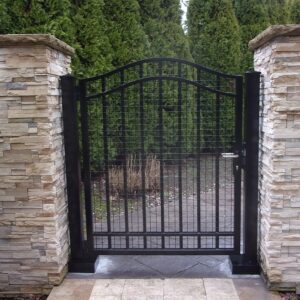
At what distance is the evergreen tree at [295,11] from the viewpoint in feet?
31.0

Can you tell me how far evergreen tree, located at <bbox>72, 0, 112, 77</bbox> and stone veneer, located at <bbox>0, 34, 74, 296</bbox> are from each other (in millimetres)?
2361

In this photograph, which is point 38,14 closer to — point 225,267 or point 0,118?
point 0,118

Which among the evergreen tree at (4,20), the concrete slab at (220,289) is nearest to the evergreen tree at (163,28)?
the evergreen tree at (4,20)

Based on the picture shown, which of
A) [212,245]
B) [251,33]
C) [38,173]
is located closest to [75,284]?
[38,173]

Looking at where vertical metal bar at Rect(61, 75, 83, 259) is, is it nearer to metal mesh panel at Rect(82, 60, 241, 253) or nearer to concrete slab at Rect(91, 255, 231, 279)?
metal mesh panel at Rect(82, 60, 241, 253)

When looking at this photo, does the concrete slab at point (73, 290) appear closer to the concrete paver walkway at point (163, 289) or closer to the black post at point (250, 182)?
the concrete paver walkway at point (163, 289)

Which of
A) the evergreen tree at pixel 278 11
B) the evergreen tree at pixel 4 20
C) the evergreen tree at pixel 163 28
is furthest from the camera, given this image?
the evergreen tree at pixel 278 11

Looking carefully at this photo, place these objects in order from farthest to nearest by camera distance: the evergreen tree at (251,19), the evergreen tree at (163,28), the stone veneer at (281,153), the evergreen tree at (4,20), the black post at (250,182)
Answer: the evergreen tree at (251,19)
the evergreen tree at (163,28)
the evergreen tree at (4,20)
the black post at (250,182)
the stone veneer at (281,153)

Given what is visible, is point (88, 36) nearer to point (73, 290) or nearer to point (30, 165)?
point (30, 165)

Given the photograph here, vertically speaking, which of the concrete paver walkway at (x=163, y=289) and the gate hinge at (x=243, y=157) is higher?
the gate hinge at (x=243, y=157)

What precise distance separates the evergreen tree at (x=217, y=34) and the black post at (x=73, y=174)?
5.05m

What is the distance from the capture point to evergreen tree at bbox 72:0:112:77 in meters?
5.35

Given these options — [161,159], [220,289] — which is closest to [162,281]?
[220,289]

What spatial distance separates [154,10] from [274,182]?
16.7ft
